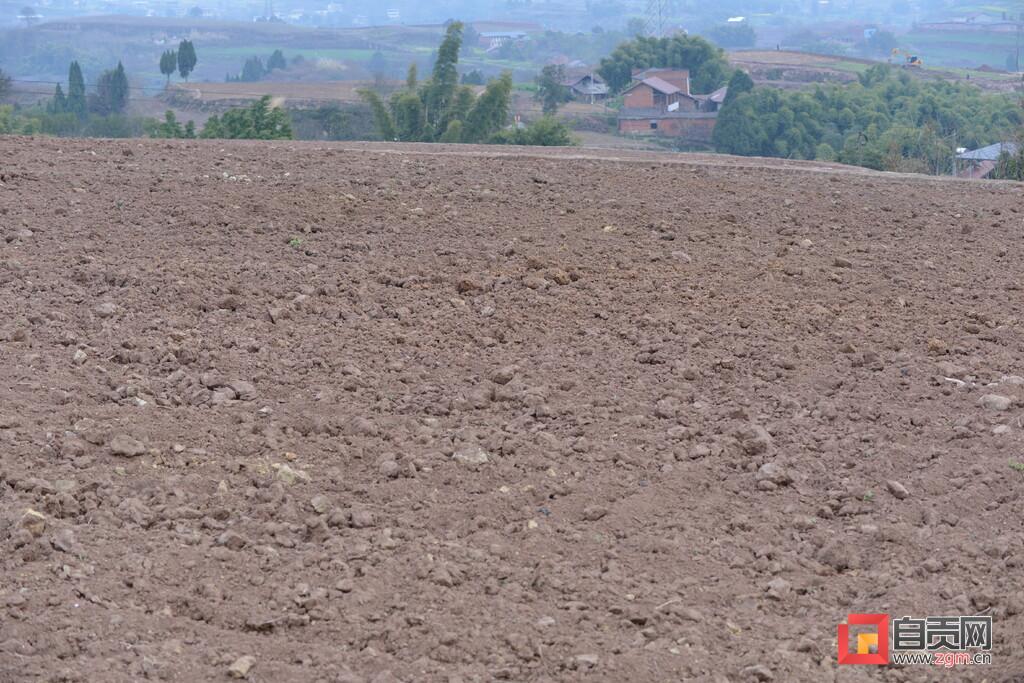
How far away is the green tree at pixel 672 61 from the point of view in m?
63.8

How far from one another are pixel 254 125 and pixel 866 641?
79.7 ft

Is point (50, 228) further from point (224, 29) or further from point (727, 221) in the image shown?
point (224, 29)

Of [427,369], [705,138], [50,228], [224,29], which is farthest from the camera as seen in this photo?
[224,29]

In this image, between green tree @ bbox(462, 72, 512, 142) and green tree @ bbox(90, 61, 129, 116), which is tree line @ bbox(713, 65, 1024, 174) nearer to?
green tree @ bbox(462, 72, 512, 142)

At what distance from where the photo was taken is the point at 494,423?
5.12 meters

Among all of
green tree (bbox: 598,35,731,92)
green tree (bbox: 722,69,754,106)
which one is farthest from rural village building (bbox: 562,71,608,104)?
green tree (bbox: 722,69,754,106)

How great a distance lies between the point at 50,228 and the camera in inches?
283

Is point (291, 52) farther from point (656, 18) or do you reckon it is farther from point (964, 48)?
point (964, 48)

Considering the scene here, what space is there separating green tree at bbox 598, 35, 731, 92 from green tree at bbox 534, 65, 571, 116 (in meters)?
4.44

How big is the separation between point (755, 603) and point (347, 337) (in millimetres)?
2843

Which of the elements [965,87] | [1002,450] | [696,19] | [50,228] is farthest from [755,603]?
[696,19]

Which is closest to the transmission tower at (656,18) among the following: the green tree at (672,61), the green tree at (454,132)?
the green tree at (672,61)

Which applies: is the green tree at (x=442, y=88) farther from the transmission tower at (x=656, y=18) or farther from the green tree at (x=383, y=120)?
the transmission tower at (x=656, y=18)

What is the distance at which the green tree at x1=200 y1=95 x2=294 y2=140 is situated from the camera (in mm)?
25344
